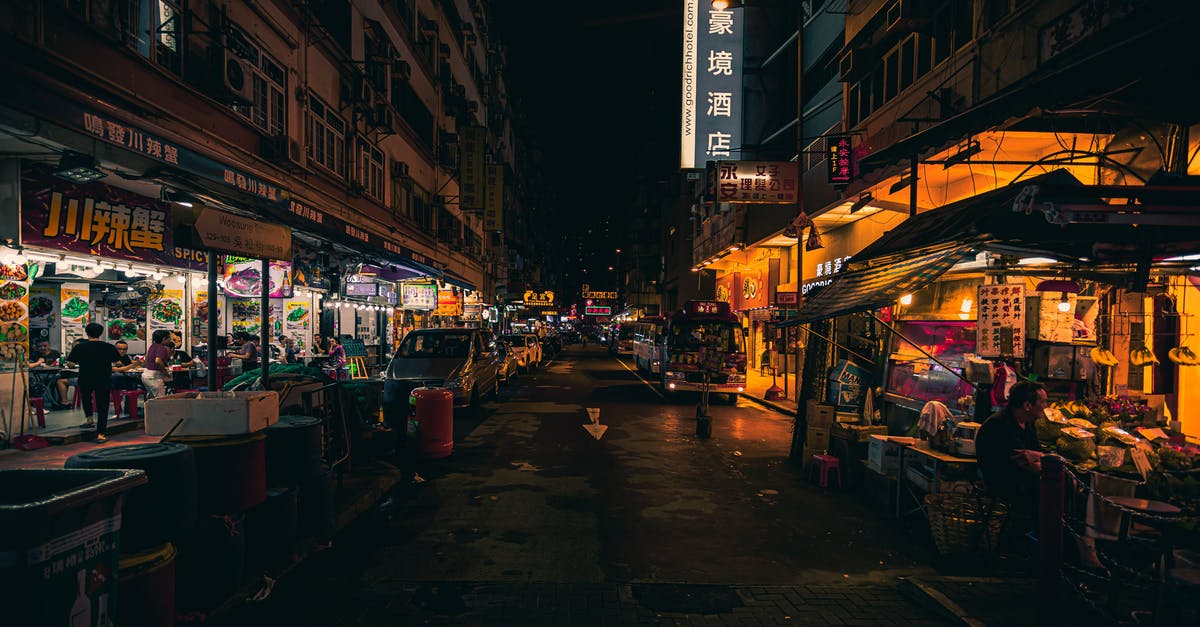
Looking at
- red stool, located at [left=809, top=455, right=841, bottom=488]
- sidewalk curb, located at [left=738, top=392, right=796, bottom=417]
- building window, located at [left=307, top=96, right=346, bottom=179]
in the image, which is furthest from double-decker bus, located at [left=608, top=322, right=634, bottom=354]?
red stool, located at [left=809, top=455, right=841, bottom=488]

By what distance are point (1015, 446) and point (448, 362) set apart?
11764 millimetres

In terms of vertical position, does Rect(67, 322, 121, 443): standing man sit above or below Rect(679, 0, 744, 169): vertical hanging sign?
below

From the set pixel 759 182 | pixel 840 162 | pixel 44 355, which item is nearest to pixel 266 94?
pixel 44 355

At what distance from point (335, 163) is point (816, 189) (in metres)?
14.3

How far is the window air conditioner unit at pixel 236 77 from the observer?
1085 centimetres

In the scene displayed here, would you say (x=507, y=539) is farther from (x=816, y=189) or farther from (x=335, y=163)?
(x=816, y=189)

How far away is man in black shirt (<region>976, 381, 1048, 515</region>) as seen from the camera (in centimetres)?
548

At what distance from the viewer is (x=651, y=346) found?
995 inches

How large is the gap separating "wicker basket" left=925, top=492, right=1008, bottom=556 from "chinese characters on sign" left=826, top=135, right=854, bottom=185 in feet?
31.7

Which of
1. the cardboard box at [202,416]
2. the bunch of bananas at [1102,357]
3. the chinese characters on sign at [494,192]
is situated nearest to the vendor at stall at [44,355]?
the cardboard box at [202,416]

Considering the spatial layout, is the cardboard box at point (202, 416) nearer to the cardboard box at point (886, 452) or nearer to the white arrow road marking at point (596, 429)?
the cardboard box at point (886, 452)

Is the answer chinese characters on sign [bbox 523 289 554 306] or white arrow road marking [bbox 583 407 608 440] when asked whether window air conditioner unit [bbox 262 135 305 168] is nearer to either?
white arrow road marking [bbox 583 407 608 440]

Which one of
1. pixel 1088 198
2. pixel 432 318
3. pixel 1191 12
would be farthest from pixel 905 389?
pixel 432 318

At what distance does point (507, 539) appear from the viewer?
6184mm
